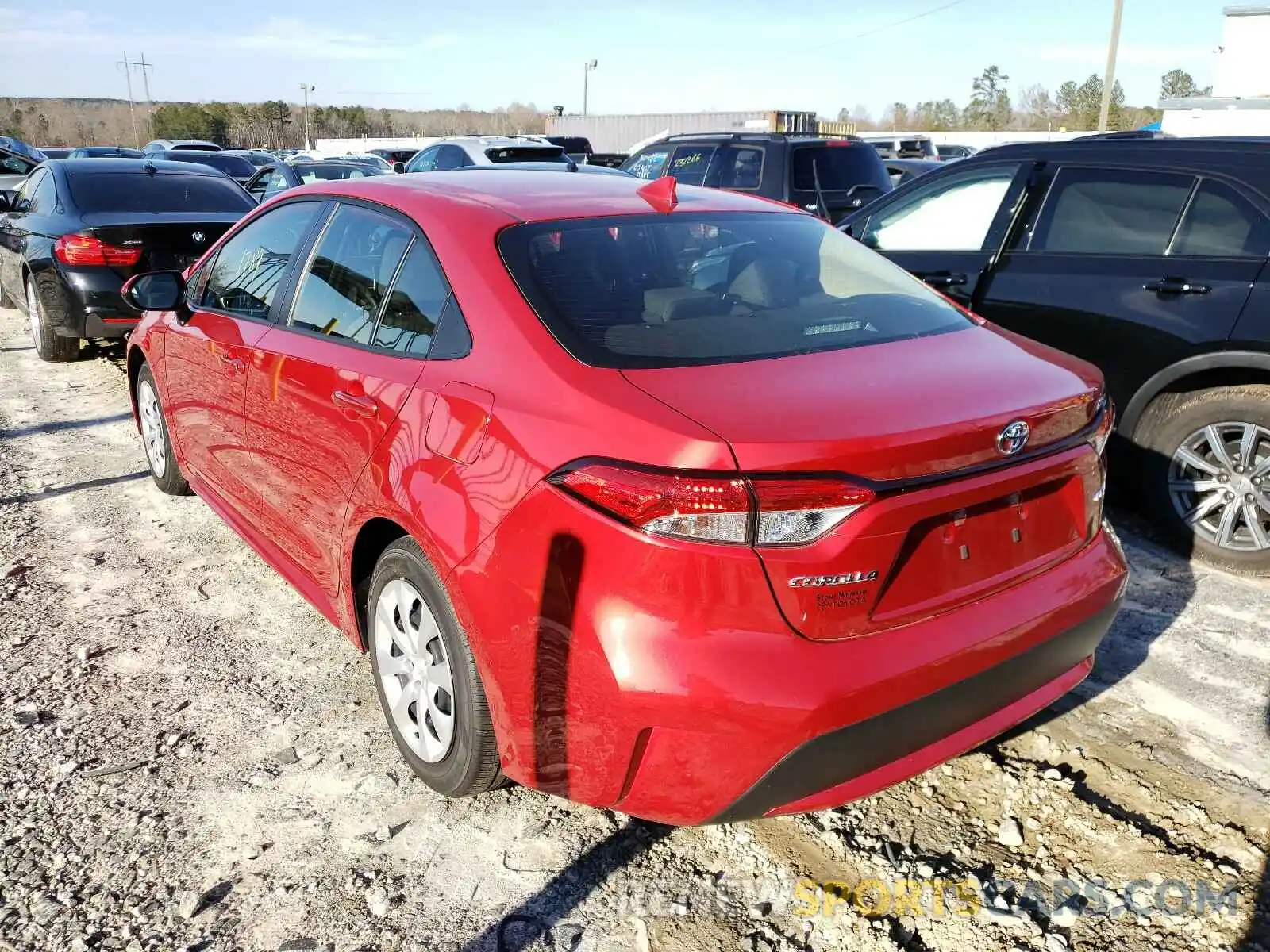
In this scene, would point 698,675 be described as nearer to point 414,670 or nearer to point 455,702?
point 455,702

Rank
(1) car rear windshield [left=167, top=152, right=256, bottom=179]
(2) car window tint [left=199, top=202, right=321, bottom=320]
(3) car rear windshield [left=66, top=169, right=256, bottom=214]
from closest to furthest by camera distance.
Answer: (2) car window tint [left=199, top=202, right=321, bottom=320] → (3) car rear windshield [left=66, top=169, right=256, bottom=214] → (1) car rear windshield [left=167, top=152, right=256, bottom=179]

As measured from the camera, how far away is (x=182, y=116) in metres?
66.1

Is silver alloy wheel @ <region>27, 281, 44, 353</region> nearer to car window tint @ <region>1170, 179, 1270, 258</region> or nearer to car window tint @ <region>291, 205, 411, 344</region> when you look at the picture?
car window tint @ <region>291, 205, 411, 344</region>

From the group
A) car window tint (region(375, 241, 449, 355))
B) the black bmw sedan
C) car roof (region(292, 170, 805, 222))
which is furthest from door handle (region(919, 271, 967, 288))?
the black bmw sedan

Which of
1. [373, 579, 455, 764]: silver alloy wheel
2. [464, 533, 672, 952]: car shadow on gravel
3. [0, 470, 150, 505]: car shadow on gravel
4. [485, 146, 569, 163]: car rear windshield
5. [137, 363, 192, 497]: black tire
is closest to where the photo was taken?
[464, 533, 672, 952]: car shadow on gravel

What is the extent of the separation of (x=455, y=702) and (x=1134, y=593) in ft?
9.61

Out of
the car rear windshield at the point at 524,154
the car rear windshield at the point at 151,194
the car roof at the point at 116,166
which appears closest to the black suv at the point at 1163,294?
the car rear windshield at the point at 151,194

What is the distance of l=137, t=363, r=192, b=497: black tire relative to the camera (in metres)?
5.09

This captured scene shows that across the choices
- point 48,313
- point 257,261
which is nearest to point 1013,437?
point 257,261

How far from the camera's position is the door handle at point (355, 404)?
115 inches

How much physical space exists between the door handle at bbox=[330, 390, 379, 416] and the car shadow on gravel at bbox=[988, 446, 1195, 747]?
2126 millimetres

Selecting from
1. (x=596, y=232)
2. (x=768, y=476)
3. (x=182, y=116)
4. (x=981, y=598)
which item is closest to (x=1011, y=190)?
(x=596, y=232)

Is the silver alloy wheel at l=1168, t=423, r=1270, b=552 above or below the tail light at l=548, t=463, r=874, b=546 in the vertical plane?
below

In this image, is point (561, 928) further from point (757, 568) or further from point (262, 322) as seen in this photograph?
point (262, 322)
